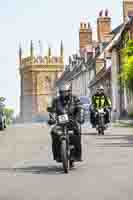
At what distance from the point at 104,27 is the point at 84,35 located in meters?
9.90

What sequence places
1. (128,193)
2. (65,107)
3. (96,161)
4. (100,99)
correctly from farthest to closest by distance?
(100,99)
(96,161)
(65,107)
(128,193)

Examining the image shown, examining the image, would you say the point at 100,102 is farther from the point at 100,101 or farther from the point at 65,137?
the point at 65,137

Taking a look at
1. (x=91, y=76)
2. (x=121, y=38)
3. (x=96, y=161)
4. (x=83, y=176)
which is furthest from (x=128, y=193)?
(x=91, y=76)

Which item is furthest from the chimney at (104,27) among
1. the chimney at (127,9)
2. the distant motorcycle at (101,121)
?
the distant motorcycle at (101,121)

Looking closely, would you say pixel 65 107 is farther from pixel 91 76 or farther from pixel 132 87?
pixel 91 76

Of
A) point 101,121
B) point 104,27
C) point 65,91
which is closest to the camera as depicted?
point 65,91

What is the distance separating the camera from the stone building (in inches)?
6924

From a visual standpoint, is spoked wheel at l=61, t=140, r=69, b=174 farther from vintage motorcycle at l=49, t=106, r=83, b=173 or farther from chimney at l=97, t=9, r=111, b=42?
chimney at l=97, t=9, r=111, b=42

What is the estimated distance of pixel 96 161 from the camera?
16.9 metres

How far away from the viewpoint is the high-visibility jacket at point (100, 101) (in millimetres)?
30922

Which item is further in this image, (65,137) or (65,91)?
(65,91)

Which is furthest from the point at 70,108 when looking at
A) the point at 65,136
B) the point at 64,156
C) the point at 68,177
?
the point at 68,177

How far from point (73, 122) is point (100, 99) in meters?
16.5

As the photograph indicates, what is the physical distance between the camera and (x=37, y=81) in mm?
177875
